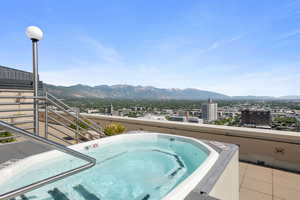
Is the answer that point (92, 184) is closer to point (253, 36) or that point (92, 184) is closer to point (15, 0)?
point (15, 0)

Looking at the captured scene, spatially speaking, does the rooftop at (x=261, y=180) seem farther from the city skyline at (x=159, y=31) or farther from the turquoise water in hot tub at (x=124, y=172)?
the city skyline at (x=159, y=31)

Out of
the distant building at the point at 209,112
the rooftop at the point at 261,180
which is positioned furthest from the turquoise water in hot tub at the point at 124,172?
the distant building at the point at 209,112

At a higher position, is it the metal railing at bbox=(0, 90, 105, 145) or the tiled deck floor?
the metal railing at bbox=(0, 90, 105, 145)

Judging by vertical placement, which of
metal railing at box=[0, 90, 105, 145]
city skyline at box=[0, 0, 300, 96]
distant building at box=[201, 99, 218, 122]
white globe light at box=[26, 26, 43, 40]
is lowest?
distant building at box=[201, 99, 218, 122]

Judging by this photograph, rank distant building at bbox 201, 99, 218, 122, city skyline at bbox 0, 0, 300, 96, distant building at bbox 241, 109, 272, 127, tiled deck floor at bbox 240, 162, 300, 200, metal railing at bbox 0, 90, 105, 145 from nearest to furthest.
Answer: tiled deck floor at bbox 240, 162, 300, 200 < metal railing at bbox 0, 90, 105, 145 < city skyline at bbox 0, 0, 300, 96 < distant building at bbox 241, 109, 272, 127 < distant building at bbox 201, 99, 218, 122

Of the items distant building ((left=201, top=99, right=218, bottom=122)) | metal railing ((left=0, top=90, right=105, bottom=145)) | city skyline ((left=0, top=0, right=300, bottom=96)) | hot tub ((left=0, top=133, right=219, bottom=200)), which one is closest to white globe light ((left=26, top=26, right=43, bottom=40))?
city skyline ((left=0, top=0, right=300, bottom=96))

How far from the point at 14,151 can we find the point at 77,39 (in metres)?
5.08

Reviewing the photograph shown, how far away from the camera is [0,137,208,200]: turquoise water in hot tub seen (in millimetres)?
1821

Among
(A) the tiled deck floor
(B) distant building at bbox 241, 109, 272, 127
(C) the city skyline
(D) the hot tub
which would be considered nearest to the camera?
(D) the hot tub

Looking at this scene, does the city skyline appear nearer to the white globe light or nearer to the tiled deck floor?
the white globe light

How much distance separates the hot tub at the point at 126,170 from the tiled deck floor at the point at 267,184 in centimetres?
75

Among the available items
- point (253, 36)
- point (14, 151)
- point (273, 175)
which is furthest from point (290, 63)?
point (14, 151)

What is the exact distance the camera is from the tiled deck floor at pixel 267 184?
79.9 inches

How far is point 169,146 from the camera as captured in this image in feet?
11.6
